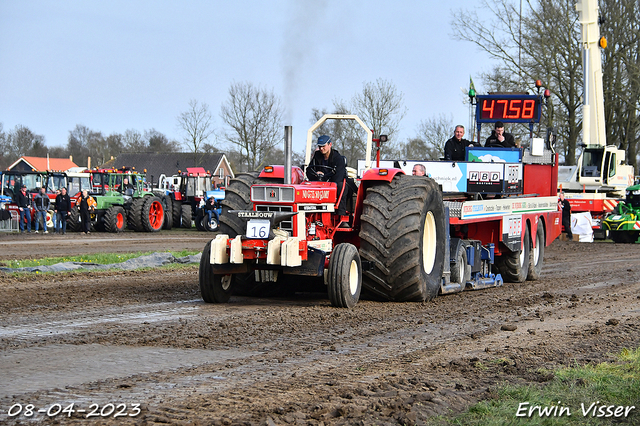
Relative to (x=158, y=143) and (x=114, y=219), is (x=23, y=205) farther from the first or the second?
(x=158, y=143)

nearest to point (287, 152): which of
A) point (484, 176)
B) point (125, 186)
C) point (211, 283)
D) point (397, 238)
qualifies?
point (397, 238)

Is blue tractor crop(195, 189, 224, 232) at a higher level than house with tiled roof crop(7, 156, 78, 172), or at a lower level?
lower

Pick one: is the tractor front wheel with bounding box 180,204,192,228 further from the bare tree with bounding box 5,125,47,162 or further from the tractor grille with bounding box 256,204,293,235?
the bare tree with bounding box 5,125,47,162

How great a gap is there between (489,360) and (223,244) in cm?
371

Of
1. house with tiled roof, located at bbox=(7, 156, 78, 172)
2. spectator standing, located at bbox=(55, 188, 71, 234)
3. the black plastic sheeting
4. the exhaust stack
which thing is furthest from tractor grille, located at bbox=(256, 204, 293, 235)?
house with tiled roof, located at bbox=(7, 156, 78, 172)

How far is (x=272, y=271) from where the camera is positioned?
888cm

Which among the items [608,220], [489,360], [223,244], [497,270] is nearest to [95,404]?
[489,360]

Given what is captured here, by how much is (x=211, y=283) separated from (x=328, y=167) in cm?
208

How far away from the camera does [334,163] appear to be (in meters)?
9.55

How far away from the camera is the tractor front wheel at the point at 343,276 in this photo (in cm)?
845

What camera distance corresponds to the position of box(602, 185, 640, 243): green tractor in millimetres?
23953

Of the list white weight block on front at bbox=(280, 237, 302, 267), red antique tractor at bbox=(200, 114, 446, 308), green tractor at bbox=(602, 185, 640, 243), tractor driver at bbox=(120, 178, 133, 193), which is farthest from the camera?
tractor driver at bbox=(120, 178, 133, 193)

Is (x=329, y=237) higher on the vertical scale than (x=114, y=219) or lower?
higher

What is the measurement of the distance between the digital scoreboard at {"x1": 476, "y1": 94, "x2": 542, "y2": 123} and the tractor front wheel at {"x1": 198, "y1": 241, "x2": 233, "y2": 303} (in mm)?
7301
